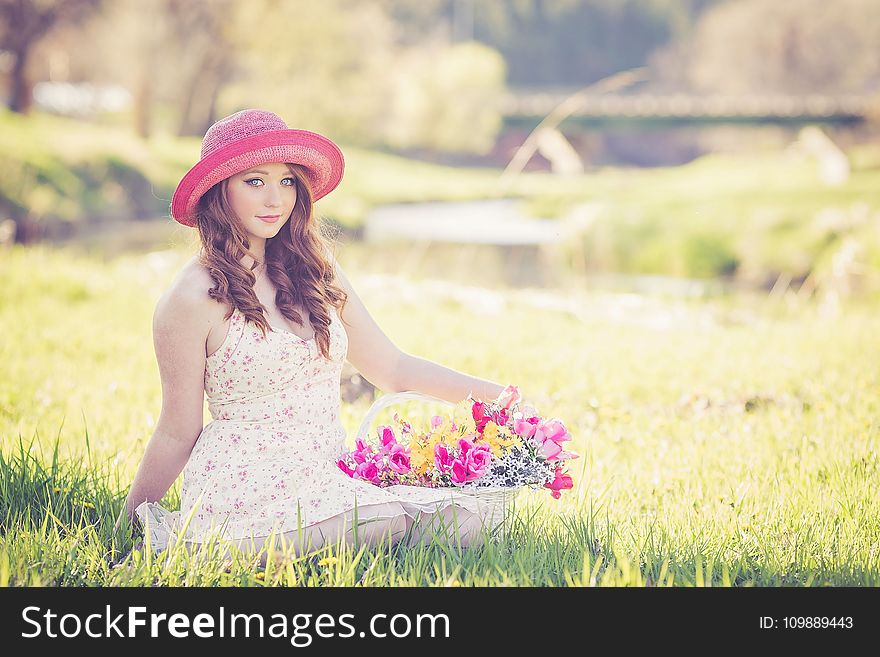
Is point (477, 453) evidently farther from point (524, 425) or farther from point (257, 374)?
point (257, 374)

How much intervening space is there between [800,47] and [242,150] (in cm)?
5658

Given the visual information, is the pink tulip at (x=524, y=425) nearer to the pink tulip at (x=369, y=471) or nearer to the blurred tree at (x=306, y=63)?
the pink tulip at (x=369, y=471)

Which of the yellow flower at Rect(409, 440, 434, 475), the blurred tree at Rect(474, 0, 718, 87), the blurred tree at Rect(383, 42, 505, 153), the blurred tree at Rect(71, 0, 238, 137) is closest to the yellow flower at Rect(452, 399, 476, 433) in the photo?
the yellow flower at Rect(409, 440, 434, 475)

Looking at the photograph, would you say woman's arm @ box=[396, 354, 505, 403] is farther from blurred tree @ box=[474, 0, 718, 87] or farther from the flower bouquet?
blurred tree @ box=[474, 0, 718, 87]

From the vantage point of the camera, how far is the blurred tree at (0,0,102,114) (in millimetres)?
23500

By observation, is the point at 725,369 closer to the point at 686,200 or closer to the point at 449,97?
the point at 686,200

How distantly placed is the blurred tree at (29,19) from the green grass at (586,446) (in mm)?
17966

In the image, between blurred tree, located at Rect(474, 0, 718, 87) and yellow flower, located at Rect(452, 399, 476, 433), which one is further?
blurred tree, located at Rect(474, 0, 718, 87)

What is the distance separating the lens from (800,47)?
177ft

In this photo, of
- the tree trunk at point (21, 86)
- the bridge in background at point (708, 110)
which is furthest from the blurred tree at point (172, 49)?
the bridge in background at point (708, 110)

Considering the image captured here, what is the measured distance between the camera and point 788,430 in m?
4.33

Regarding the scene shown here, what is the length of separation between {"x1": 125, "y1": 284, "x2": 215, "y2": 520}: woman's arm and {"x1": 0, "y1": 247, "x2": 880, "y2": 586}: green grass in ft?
0.64

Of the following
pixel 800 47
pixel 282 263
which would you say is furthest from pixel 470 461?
pixel 800 47

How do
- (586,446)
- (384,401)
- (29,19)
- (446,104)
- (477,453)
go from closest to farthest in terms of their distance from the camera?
(477,453), (384,401), (586,446), (29,19), (446,104)
